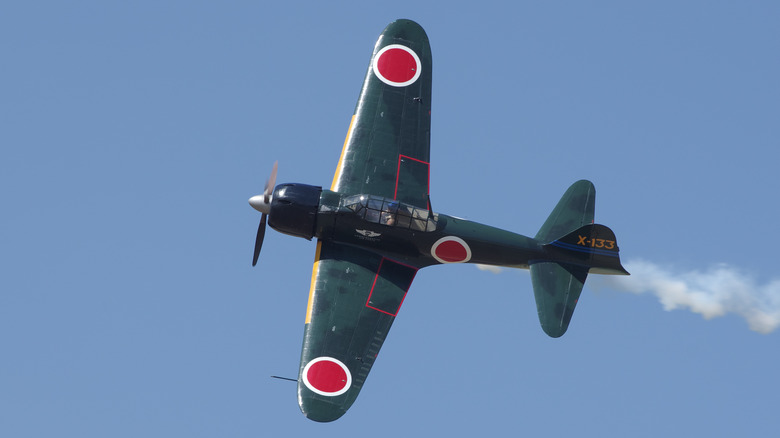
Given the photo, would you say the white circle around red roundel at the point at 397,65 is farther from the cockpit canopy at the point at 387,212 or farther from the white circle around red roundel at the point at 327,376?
the white circle around red roundel at the point at 327,376

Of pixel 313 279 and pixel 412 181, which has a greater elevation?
pixel 412 181

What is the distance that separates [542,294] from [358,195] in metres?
5.63

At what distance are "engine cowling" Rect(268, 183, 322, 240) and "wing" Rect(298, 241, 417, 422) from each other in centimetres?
74

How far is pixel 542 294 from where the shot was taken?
39.8 metres

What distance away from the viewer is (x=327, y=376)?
126ft

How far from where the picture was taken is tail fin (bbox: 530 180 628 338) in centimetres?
3972

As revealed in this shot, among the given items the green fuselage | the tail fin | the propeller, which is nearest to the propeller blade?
the propeller

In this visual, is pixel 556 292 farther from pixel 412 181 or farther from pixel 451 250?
pixel 412 181

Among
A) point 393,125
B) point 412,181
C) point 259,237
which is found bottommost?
point 259,237

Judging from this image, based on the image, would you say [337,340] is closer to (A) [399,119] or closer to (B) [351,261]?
(B) [351,261]

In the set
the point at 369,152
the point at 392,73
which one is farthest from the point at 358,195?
the point at 392,73

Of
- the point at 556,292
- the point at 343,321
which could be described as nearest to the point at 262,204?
the point at 343,321

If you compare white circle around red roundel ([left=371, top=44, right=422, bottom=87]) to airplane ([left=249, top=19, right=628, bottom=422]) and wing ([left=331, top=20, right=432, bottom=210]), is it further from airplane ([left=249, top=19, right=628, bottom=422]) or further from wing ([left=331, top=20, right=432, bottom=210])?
airplane ([left=249, top=19, right=628, bottom=422])

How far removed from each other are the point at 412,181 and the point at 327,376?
6.12 metres
